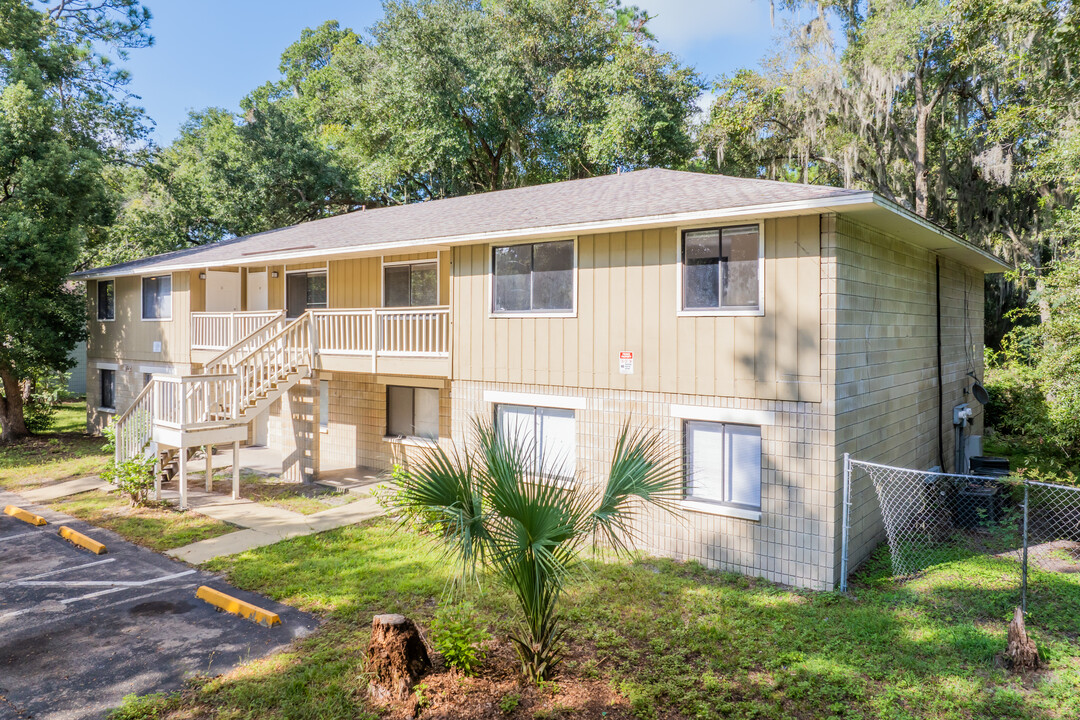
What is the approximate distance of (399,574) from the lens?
828 cm

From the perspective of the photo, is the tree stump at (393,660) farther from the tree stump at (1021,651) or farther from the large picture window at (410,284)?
the large picture window at (410,284)

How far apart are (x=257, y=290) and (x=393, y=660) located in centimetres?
1451

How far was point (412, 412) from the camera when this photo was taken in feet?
45.7

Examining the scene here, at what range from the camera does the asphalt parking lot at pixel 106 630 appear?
5.55 metres

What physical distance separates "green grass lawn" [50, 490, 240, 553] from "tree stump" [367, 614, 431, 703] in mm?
5877

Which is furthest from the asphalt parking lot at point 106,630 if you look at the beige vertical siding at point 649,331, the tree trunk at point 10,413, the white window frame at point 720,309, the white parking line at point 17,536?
the tree trunk at point 10,413

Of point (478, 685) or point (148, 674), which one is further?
point (148, 674)

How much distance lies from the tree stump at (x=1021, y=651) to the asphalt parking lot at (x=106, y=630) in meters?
6.90

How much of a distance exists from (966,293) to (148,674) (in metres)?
17.0

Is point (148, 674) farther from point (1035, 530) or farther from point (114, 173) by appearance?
point (114, 173)

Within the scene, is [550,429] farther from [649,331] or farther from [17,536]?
[17,536]

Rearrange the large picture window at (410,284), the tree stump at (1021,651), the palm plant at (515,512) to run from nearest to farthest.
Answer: the palm plant at (515,512) → the tree stump at (1021,651) → the large picture window at (410,284)

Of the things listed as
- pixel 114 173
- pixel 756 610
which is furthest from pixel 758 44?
pixel 114 173

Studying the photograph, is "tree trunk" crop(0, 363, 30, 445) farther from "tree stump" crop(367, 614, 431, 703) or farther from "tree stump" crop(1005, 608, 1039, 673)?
"tree stump" crop(1005, 608, 1039, 673)
